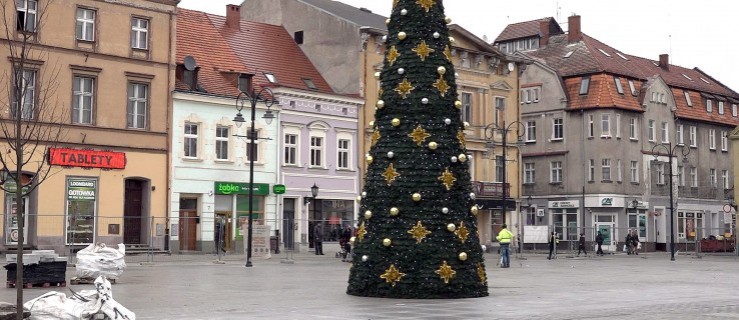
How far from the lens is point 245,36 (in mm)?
55031

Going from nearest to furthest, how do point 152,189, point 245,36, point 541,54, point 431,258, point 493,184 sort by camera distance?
point 431,258 < point 152,189 < point 245,36 < point 493,184 < point 541,54

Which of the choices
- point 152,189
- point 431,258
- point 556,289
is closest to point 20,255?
point 431,258

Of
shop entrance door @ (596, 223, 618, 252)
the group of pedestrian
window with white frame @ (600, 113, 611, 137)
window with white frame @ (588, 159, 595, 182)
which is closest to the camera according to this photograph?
the group of pedestrian

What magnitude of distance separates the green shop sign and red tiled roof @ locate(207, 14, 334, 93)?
495 cm

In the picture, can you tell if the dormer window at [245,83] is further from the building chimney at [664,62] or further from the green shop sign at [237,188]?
the building chimney at [664,62]

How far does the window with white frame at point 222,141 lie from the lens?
48375mm

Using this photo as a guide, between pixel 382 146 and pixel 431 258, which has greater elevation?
pixel 382 146

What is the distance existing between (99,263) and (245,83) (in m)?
26.9

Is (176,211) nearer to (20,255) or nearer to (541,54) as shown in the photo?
(20,255)

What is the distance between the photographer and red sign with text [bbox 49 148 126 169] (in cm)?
4250

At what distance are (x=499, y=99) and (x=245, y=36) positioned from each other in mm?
16168

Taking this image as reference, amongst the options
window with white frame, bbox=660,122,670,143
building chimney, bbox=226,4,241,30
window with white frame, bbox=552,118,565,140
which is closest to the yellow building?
building chimney, bbox=226,4,241,30

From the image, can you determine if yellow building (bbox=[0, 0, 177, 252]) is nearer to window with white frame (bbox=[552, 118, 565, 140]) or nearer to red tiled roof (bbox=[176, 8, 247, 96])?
red tiled roof (bbox=[176, 8, 247, 96])

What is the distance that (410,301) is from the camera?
60.5 ft
